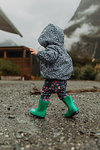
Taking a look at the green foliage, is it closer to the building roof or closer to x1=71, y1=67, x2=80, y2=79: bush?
x1=71, y1=67, x2=80, y2=79: bush

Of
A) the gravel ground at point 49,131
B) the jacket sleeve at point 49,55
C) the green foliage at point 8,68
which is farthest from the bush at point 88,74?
the jacket sleeve at point 49,55

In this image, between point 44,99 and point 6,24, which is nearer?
point 44,99

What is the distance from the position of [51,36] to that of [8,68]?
725cm

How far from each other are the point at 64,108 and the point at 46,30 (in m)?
1.15

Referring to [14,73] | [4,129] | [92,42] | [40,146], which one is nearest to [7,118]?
[4,129]

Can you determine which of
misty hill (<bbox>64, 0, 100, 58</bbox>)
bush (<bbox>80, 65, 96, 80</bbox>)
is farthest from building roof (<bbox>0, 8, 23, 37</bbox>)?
misty hill (<bbox>64, 0, 100, 58</bbox>)

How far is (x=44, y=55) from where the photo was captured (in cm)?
168

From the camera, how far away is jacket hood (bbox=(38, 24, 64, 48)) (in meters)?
1.81

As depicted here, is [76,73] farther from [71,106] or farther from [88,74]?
[71,106]

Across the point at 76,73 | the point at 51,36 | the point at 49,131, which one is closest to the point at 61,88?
the point at 49,131

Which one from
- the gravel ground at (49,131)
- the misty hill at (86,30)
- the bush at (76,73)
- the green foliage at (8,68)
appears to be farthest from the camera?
the misty hill at (86,30)

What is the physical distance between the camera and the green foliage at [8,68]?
8700mm

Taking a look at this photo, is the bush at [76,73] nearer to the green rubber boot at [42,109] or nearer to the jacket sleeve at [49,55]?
the green rubber boot at [42,109]

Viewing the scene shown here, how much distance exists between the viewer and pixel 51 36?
1818mm
